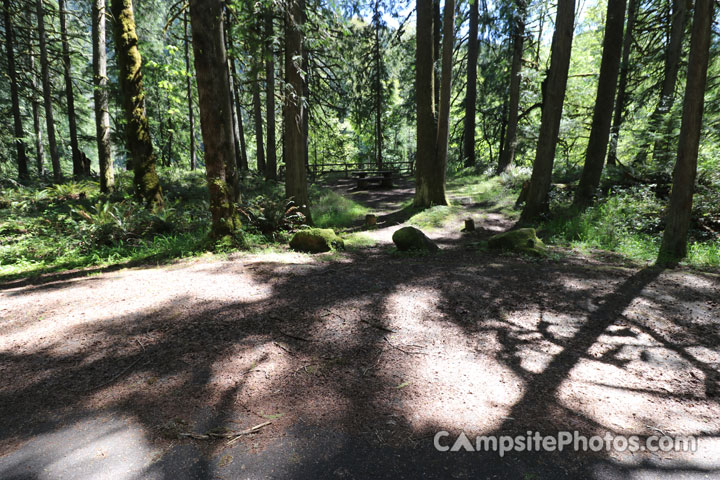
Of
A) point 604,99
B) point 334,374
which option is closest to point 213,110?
point 334,374

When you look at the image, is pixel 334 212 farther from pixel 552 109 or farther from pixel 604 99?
pixel 604 99

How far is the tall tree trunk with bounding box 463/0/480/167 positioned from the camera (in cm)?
2036

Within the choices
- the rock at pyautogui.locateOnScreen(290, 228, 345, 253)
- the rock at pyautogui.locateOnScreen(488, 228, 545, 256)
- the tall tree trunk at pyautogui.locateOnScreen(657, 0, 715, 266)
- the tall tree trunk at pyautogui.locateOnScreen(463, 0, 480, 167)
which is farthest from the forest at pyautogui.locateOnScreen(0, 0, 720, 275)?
the tall tree trunk at pyautogui.locateOnScreen(463, 0, 480, 167)

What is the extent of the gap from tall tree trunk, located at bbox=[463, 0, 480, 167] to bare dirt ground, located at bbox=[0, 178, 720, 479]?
1897 centimetres

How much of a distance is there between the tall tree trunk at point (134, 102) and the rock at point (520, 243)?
30.9 feet

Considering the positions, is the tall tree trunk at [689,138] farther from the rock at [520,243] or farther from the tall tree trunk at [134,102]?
the tall tree trunk at [134,102]

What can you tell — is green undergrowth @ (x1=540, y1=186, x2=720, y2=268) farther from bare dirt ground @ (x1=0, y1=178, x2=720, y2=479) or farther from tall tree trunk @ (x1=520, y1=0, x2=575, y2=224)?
bare dirt ground @ (x1=0, y1=178, x2=720, y2=479)

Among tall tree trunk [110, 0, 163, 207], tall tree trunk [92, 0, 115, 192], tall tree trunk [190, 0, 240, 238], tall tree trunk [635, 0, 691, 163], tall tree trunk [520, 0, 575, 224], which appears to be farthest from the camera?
tall tree trunk [92, 0, 115, 192]

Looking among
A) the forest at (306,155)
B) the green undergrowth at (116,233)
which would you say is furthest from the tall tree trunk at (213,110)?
the green undergrowth at (116,233)

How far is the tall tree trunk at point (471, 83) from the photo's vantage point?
20.4m

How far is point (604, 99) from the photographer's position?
10195 mm

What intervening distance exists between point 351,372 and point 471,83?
2236cm

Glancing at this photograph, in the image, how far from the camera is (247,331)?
13.0 ft

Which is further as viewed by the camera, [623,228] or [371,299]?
[623,228]
